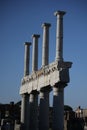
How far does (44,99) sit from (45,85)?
4.44ft

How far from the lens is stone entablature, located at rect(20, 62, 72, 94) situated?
27797 millimetres

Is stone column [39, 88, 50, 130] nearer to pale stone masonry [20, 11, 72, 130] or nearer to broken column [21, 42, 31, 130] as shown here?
pale stone masonry [20, 11, 72, 130]

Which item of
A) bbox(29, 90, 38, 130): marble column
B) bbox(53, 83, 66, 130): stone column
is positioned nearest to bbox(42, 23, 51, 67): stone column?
bbox(29, 90, 38, 130): marble column

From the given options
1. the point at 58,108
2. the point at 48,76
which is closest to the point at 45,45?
the point at 48,76

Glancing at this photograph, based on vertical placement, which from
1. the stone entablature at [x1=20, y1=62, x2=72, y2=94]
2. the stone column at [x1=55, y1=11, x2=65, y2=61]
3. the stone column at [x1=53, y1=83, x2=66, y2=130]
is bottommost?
the stone column at [x1=53, y1=83, x2=66, y2=130]

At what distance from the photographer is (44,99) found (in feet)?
103

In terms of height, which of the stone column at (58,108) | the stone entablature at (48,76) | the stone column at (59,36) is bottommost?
the stone column at (58,108)

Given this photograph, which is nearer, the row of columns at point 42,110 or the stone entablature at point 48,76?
the stone entablature at point 48,76

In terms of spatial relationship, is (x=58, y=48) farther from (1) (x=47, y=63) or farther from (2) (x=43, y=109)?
(2) (x=43, y=109)

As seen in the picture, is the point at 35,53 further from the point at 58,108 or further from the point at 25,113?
the point at 58,108

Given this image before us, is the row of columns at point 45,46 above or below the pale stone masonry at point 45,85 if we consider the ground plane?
above

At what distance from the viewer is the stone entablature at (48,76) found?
91.2 ft

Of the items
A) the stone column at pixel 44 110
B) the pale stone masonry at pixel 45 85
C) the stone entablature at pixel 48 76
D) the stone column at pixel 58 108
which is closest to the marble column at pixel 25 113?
the pale stone masonry at pixel 45 85

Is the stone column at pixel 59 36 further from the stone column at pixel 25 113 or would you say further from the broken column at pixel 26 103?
the stone column at pixel 25 113
